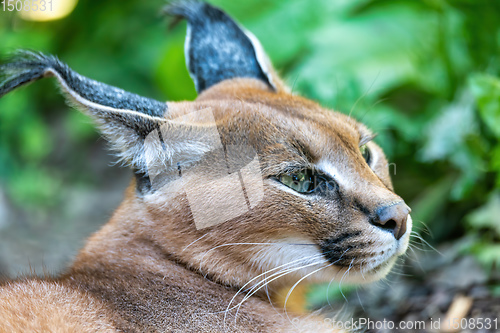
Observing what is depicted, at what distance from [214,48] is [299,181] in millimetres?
1503

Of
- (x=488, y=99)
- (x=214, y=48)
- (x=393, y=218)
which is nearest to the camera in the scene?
(x=393, y=218)

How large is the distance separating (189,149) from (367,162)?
1190mm

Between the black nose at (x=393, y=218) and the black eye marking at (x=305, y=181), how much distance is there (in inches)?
11.4

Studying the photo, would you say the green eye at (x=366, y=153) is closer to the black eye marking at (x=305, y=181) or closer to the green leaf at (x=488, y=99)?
the black eye marking at (x=305, y=181)

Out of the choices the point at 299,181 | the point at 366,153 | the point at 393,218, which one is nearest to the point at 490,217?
the point at 366,153

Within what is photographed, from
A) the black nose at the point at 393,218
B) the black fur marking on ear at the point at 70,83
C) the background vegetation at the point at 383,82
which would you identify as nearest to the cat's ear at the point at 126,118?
the black fur marking on ear at the point at 70,83

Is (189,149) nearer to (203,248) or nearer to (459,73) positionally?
(203,248)

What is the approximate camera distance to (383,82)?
567 cm

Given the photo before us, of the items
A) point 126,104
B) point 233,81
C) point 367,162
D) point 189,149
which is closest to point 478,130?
point 367,162

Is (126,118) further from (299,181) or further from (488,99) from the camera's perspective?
(488,99)

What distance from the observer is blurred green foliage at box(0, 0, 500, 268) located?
4.75 meters

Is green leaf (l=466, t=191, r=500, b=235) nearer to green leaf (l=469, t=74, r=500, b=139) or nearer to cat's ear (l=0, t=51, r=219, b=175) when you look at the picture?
green leaf (l=469, t=74, r=500, b=139)

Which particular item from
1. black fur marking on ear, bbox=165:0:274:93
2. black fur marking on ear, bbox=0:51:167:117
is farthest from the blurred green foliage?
black fur marking on ear, bbox=0:51:167:117

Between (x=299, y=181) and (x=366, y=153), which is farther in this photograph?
(x=366, y=153)
